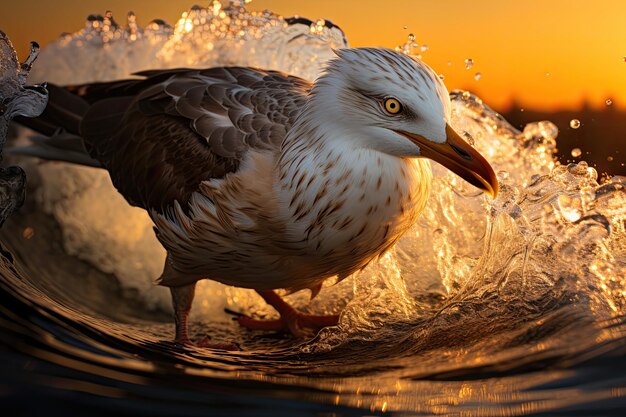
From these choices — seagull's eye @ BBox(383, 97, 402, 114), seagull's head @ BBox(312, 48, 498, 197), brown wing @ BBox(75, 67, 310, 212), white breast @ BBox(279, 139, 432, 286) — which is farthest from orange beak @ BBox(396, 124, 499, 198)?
brown wing @ BBox(75, 67, 310, 212)

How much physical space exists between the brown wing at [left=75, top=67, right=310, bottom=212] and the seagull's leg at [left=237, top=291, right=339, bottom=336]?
3.41 feet

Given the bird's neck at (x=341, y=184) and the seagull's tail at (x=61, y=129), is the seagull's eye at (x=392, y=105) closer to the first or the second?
the bird's neck at (x=341, y=184)

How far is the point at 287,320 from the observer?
5.24m

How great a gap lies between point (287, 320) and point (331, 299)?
0.43 meters

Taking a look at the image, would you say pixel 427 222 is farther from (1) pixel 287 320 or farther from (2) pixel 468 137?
(1) pixel 287 320

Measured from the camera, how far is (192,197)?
418 centimetres

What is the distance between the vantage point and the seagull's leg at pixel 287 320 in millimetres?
5238

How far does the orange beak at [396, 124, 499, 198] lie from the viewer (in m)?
3.30

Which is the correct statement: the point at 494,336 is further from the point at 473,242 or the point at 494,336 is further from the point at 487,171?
the point at 473,242

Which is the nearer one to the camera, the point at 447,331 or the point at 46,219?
the point at 447,331

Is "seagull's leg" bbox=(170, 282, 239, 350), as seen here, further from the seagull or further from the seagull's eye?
the seagull's eye

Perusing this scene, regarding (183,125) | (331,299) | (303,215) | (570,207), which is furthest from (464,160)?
(331,299)

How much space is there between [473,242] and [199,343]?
1.74 meters

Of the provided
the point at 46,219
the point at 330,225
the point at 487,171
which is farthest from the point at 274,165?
the point at 46,219
